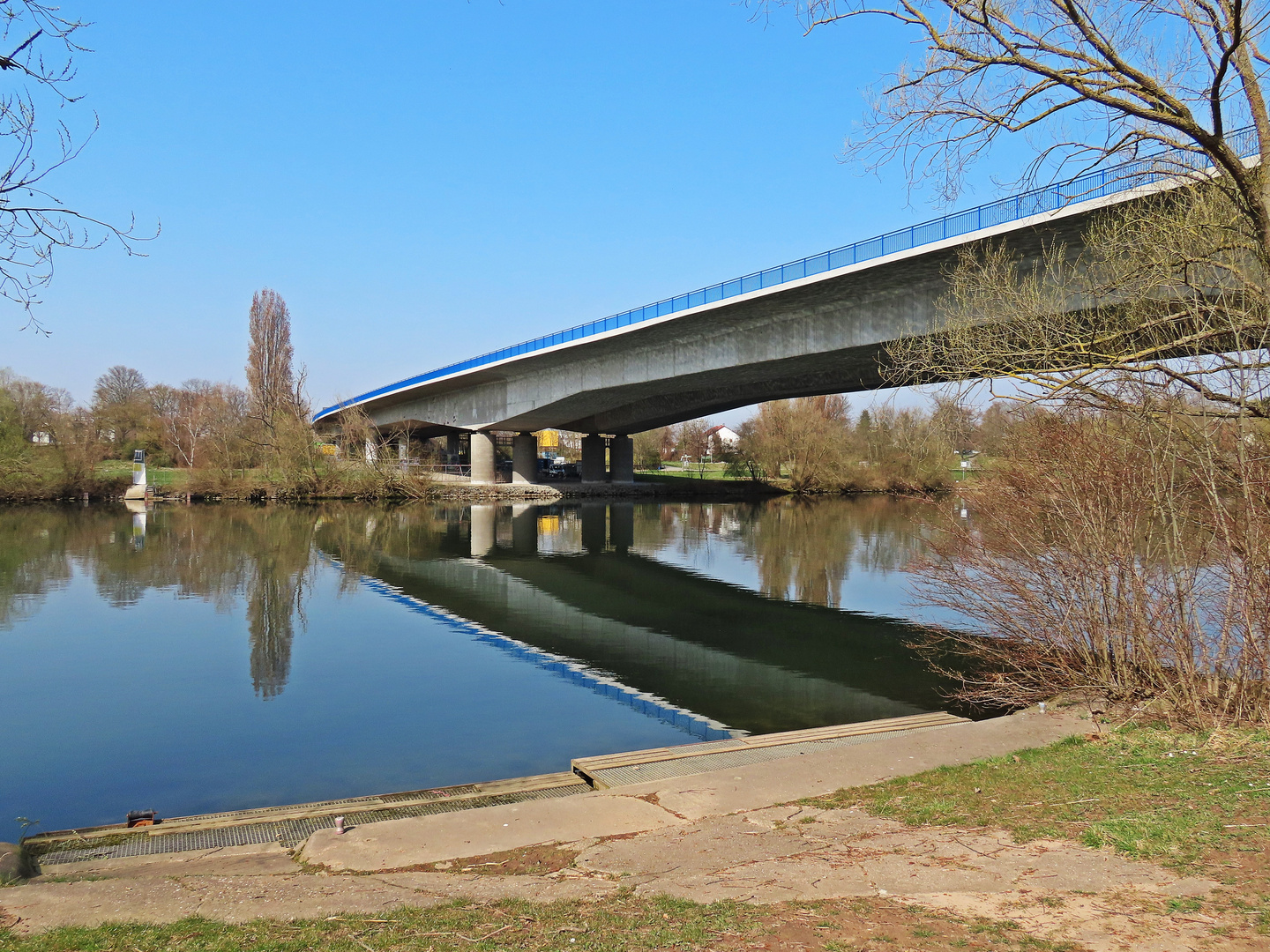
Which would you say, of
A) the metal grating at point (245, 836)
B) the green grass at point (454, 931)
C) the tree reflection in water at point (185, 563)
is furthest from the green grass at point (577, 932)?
the tree reflection in water at point (185, 563)

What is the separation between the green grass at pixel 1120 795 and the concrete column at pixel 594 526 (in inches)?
931

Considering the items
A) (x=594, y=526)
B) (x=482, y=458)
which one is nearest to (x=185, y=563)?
(x=594, y=526)

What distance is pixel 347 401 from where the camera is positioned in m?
70.9

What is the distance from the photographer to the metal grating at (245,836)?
21.1 ft

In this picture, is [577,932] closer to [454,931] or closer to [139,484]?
[454,931]

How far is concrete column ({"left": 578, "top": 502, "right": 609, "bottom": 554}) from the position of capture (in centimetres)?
3267

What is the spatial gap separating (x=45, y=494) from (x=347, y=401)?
25.7 m

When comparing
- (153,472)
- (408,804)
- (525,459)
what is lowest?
(408,804)

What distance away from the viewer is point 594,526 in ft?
134

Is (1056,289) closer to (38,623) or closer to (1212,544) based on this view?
(1212,544)

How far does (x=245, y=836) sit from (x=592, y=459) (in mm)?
59953

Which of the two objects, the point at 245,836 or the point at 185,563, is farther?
the point at 185,563

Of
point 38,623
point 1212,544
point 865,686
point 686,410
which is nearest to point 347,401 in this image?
point 686,410

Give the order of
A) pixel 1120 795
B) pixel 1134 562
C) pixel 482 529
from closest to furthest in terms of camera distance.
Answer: pixel 1120 795 → pixel 1134 562 → pixel 482 529
